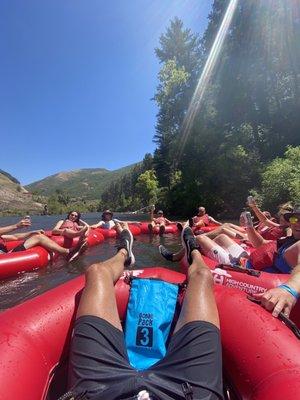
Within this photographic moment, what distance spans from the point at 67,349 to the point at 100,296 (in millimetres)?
454

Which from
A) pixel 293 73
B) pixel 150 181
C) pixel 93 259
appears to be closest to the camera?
pixel 93 259

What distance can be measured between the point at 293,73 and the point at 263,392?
22555 millimetres

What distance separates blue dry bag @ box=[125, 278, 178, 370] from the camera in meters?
2.29

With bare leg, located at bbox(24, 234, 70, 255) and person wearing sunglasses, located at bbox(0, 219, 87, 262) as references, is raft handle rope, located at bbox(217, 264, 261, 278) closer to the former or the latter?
person wearing sunglasses, located at bbox(0, 219, 87, 262)

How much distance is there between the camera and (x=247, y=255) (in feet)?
15.7

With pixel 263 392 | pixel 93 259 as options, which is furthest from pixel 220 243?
pixel 263 392

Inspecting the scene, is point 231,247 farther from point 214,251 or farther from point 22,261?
point 22,261

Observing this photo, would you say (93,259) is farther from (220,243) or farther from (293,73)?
(293,73)

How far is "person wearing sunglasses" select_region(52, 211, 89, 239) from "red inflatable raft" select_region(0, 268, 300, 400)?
495cm

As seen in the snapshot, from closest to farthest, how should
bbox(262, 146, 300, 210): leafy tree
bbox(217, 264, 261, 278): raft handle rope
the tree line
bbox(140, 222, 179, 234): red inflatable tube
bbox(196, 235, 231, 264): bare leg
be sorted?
bbox(217, 264, 261, 278): raft handle rope → bbox(196, 235, 231, 264): bare leg → bbox(140, 222, 179, 234): red inflatable tube → bbox(262, 146, 300, 210): leafy tree → the tree line

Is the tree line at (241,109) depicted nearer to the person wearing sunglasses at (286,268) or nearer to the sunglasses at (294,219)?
the person wearing sunglasses at (286,268)

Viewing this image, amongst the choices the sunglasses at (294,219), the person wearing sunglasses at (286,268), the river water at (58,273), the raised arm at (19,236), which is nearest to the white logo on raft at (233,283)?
the person wearing sunglasses at (286,268)

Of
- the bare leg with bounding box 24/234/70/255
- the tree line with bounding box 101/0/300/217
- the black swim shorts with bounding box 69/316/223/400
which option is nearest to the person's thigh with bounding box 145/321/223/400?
the black swim shorts with bounding box 69/316/223/400

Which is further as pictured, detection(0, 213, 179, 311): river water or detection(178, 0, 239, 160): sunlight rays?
detection(178, 0, 239, 160): sunlight rays
